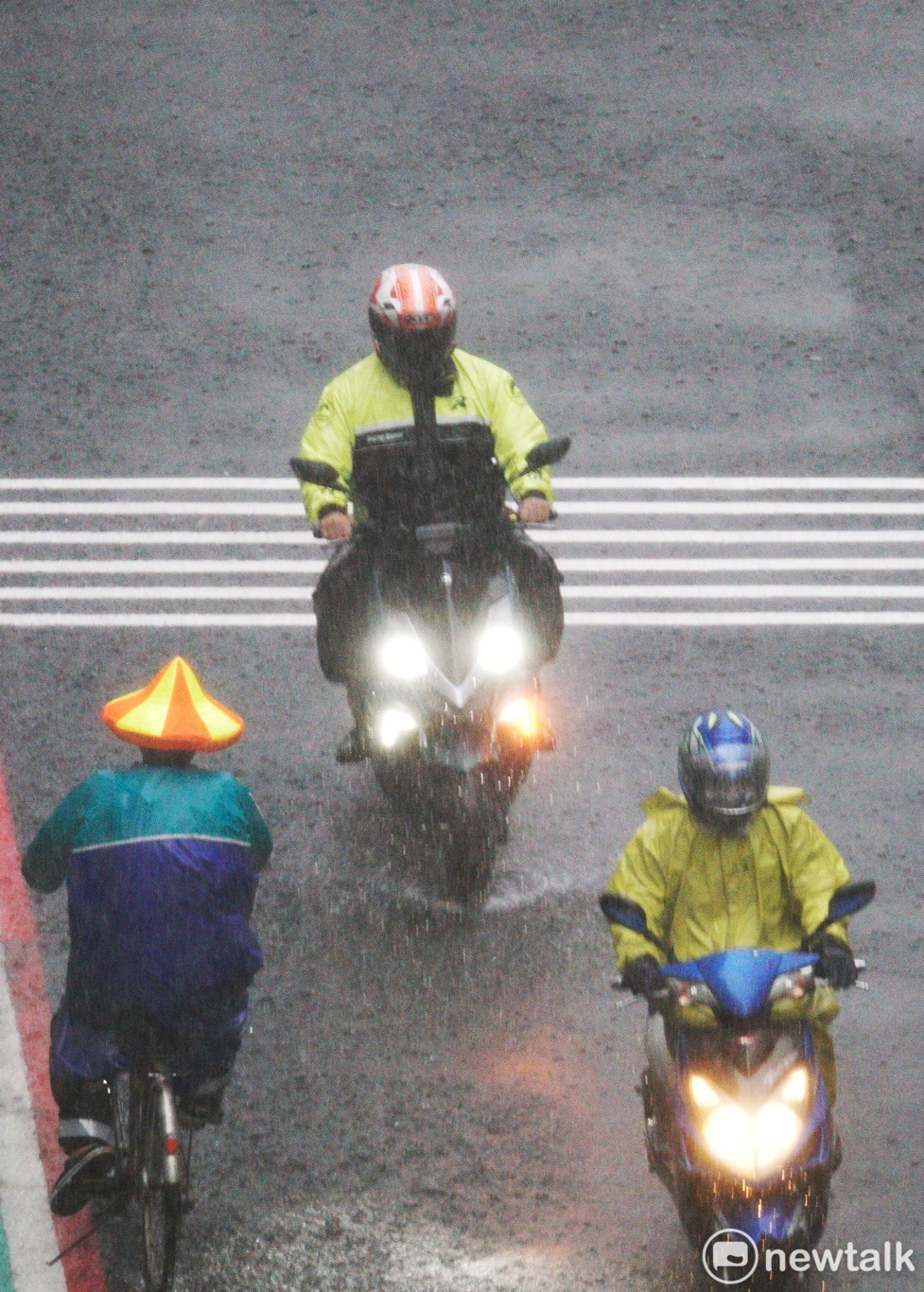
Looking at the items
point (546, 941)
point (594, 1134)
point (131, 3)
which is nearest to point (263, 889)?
point (546, 941)

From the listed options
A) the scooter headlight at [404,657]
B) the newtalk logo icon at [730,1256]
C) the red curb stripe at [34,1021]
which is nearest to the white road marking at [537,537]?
the red curb stripe at [34,1021]

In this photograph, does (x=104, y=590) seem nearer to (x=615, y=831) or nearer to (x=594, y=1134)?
(x=615, y=831)

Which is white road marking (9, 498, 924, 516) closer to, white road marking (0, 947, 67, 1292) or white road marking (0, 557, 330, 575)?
white road marking (0, 557, 330, 575)

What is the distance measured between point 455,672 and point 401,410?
142 centimetres

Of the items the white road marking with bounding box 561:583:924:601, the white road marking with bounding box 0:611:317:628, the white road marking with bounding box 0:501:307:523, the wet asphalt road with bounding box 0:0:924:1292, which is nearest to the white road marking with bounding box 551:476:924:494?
the wet asphalt road with bounding box 0:0:924:1292

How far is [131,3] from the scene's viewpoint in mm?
17375

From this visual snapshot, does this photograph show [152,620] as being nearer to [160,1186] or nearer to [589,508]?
[589,508]

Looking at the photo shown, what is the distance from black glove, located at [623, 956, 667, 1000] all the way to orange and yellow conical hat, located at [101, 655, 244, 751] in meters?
1.58

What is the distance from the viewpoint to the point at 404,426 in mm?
9148

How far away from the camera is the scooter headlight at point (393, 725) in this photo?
879cm

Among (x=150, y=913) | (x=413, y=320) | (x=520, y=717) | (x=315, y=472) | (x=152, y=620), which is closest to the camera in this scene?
(x=150, y=913)

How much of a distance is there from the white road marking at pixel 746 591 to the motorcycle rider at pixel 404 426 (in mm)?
2123

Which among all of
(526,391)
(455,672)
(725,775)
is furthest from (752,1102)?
(526,391)

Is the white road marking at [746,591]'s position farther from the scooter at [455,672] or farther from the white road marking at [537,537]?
the scooter at [455,672]
